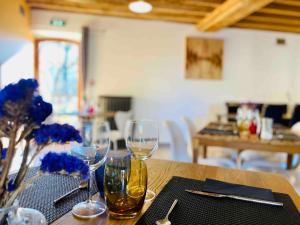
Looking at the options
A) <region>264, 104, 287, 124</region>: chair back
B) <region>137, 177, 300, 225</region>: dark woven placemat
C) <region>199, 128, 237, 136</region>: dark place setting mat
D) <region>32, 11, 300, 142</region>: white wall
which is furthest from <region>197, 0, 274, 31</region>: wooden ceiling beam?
<region>137, 177, 300, 225</region>: dark woven placemat

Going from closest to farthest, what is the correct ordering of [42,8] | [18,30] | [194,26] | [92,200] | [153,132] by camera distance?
[92,200]
[153,132]
[18,30]
[42,8]
[194,26]

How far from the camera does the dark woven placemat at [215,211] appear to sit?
805mm

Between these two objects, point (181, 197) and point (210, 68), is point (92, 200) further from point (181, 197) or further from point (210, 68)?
point (210, 68)

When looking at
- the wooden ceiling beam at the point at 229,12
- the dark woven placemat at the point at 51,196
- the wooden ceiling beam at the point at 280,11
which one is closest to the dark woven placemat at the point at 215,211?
the dark woven placemat at the point at 51,196

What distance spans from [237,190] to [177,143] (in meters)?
1.83

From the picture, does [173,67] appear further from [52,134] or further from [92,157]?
[52,134]

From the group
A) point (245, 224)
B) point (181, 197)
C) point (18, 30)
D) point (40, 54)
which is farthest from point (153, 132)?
point (40, 54)

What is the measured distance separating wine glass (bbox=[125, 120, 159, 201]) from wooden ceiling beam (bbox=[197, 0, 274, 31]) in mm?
3513

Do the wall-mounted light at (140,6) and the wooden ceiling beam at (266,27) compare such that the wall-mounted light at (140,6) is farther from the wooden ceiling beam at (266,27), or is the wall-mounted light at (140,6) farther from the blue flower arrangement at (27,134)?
the blue flower arrangement at (27,134)

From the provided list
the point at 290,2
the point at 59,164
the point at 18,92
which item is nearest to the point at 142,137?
the point at 59,164

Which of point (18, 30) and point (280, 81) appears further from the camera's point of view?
point (280, 81)

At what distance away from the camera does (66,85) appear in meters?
6.35

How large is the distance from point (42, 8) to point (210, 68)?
3.71 metres

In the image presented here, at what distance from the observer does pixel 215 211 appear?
87cm
